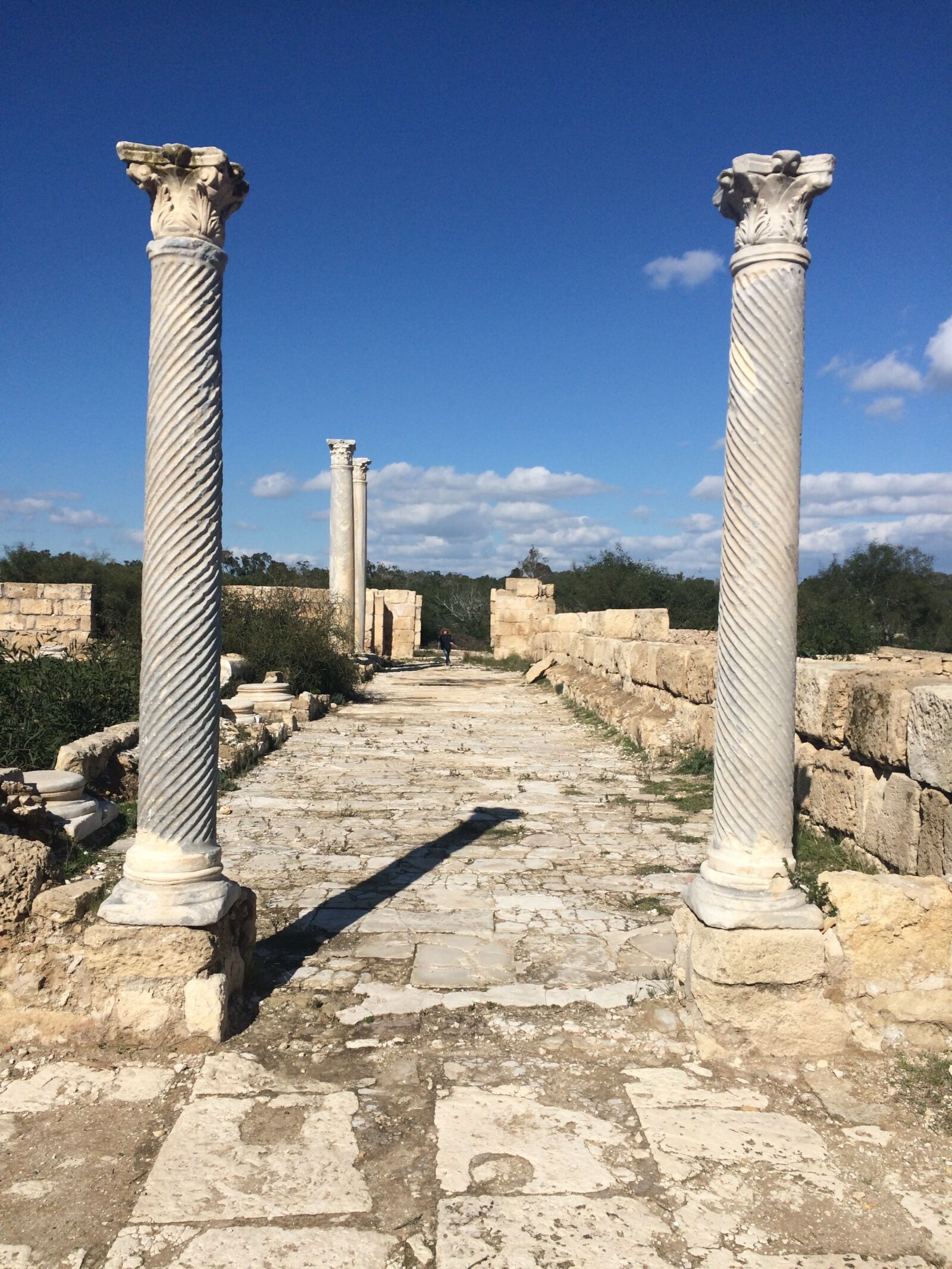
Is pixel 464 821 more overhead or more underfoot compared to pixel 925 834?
more underfoot

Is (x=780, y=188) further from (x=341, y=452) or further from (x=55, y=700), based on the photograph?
(x=341, y=452)

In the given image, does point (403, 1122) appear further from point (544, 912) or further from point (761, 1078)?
point (544, 912)

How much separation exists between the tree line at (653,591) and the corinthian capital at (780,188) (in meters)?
17.5

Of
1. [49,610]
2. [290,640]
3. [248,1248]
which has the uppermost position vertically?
[49,610]

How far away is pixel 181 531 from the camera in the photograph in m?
4.00

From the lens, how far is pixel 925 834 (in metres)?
4.88

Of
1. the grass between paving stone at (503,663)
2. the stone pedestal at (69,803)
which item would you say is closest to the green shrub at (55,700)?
the stone pedestal at (69,803)

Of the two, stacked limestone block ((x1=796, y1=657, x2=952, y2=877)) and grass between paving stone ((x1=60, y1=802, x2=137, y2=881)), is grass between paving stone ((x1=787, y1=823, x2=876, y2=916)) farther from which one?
grass between paving stone ((x1=60, y1=802, x2=137, y2=881))

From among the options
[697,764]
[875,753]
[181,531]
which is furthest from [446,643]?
[181,531]

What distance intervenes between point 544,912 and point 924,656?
32.0 ft

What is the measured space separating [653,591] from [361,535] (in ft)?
58.5

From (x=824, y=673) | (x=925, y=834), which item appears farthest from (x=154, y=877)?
(x=824, y=673)

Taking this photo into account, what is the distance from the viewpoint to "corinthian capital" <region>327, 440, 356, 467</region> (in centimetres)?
2088

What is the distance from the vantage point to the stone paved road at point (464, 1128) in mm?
2641
